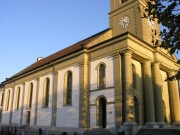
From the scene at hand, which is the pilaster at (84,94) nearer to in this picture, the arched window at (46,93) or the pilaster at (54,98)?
the pilaster at (54,98)

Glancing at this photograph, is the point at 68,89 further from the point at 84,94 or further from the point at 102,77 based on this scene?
the point at 102,77

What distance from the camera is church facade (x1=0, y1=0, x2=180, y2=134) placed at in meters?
22.7

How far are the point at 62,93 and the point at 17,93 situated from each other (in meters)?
15.7

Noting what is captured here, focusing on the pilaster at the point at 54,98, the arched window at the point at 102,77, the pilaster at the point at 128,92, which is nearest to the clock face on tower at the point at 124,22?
the pilaster at the point at 128,92

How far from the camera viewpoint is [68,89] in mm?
28719

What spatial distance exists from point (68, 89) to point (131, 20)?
1214 centimetres

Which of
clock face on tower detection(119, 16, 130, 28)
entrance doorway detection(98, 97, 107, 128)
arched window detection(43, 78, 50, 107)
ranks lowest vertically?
entrance doorway detection(98, 97, 107, 128)

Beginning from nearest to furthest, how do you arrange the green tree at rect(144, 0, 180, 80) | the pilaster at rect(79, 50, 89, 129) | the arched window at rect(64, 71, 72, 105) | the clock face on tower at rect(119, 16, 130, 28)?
1. the green tree at rect(144, 0, 180, 80)
2. the pilaster at rect(79, 50, 89, 129)
3. the arched window at rect(64, 71, 72, 105)
4. the clock face on tower at rect(119, 16, 130, 28)

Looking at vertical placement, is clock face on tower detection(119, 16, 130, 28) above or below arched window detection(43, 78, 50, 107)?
above

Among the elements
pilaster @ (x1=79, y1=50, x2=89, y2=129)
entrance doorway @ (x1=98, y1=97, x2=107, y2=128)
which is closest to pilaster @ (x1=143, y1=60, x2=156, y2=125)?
entrance doorway @ (x1=98, y1=97, x2=107, y2=128)

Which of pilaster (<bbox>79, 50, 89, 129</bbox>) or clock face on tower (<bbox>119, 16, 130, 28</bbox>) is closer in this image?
pilaster (<bbox>79, 50, 89, 129</bbox>)

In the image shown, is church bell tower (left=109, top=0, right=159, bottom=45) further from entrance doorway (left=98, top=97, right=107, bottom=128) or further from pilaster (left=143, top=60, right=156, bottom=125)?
entrance doorway (left=98, top=97, right=107, bottom=128)

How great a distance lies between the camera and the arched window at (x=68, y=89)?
2825 centimetres

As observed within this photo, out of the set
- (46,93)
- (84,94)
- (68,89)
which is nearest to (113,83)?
(84,94)
